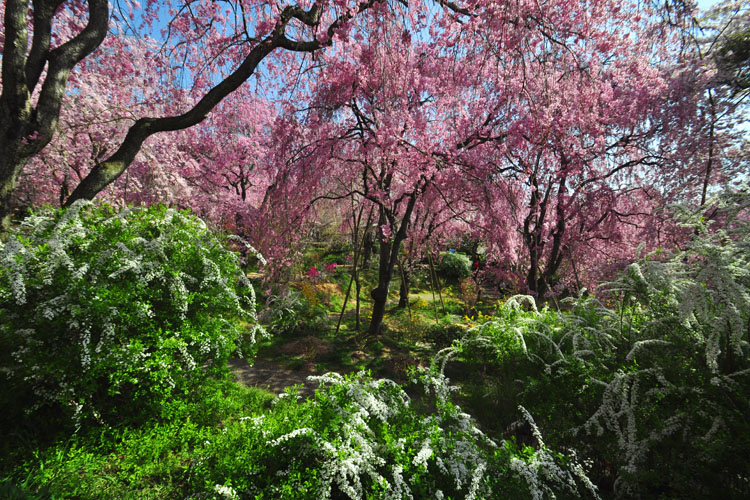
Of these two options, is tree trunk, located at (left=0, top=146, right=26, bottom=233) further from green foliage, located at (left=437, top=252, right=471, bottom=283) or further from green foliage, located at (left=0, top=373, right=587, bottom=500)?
green foliage, located at (left=437, top=252, right=471, bottom=283)

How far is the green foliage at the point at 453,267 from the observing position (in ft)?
43.9

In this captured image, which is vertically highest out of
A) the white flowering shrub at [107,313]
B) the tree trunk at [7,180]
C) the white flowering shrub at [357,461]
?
the tree trunk at [7,180]

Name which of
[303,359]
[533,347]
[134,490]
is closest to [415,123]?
[533,347]

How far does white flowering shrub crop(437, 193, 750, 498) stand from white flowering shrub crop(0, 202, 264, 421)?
Answer: 304 cm

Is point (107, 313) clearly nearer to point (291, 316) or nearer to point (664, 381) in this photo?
point (664, 381)

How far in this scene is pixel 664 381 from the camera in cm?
208

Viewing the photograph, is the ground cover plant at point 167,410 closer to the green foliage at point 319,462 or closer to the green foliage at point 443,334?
the green foliage at point 319,462

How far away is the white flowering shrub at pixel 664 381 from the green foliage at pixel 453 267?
10310 mm

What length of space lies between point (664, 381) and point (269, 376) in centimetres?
470

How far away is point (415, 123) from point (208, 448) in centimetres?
559

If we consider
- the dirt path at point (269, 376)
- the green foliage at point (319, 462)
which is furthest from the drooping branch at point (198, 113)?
the dirt path at point (269, 376)

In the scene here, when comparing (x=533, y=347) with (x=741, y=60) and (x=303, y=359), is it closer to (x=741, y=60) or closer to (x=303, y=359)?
(x=303, y=359)

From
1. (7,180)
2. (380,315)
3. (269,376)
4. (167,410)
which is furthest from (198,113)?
(380,315)

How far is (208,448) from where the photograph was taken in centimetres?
204
